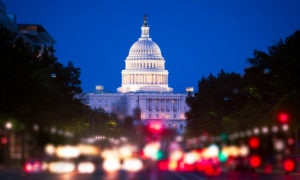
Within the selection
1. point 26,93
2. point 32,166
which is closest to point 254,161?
point 32,166

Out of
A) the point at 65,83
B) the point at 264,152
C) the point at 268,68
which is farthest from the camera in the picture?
the point at 65,83

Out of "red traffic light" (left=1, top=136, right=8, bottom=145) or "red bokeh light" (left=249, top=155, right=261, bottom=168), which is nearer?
"red bokeh light" (left=249, top=155, right=261, bottom=168)

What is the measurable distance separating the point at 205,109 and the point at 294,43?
254 ft

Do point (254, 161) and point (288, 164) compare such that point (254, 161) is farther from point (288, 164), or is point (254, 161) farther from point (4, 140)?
point (4, 140)

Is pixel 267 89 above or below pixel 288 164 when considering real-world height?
above

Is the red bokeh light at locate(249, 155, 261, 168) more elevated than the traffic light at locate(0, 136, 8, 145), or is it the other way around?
the traffic light at locate(0, 136, 8, 145)

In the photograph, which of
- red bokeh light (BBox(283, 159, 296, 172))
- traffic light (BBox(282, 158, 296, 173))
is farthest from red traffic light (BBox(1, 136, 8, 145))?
red bokeh light (BBox(283, 159, 296, 172))

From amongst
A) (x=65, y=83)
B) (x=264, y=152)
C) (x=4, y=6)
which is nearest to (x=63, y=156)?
(x=264, y=152)

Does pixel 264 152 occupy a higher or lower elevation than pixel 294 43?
lower

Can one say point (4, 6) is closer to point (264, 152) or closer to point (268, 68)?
point (268, 68)

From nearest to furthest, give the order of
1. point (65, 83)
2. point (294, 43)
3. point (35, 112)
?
1. point (35, 112)
2. point (294, 43)
3. point (65, 83)

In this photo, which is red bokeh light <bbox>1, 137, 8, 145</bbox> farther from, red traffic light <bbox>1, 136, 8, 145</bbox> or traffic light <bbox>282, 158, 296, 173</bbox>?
traffic light <bbox>282, 158, 296, 173</bbox>

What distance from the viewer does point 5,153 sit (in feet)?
308

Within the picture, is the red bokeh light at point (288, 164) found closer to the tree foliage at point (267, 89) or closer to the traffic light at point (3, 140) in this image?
the tree foliage at point (267, 89)
